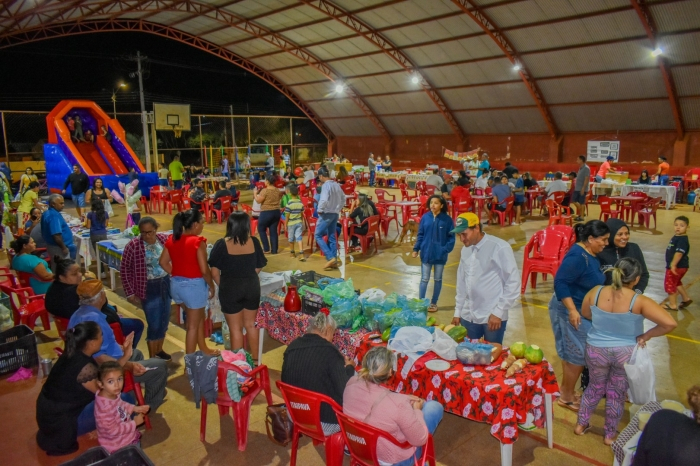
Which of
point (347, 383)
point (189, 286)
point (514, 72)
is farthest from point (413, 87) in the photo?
point (347, 383)

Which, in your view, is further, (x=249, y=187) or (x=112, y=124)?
(x=249, y=187)

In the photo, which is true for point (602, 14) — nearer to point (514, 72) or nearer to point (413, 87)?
point (514, 72)

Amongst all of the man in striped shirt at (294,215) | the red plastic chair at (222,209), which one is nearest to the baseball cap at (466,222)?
the man in striped shirt at (294,215)

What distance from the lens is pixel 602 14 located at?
47.8ft

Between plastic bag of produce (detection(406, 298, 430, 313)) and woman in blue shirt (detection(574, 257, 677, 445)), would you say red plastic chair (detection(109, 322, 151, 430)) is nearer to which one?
plastic bag of produce (detection(406, 298, 430, 313))

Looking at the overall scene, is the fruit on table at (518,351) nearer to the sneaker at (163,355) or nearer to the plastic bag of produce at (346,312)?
the plastic bag of produce at (346,312)

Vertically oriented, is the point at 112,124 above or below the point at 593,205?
above

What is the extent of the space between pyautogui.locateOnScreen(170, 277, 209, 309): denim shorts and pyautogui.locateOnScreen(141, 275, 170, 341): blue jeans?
0.89 feet

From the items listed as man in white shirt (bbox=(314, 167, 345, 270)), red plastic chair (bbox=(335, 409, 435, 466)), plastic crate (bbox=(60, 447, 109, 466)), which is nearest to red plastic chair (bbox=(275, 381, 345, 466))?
red plastic chair (bbox=(335, 409, 435, 466))

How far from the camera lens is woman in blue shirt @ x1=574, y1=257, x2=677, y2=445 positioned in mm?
3146

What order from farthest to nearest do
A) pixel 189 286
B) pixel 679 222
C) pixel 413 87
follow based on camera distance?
pixel 413 87
pixel 679 222
pixel 189 286

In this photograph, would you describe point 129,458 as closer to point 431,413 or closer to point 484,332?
point 431,413

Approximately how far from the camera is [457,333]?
3.75m

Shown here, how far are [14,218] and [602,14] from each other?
1611 cm
